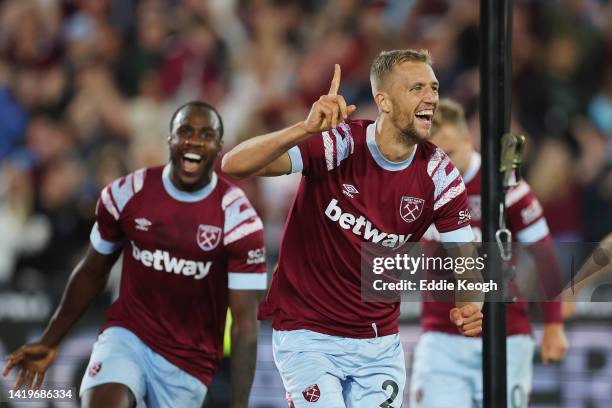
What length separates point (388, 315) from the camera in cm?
489

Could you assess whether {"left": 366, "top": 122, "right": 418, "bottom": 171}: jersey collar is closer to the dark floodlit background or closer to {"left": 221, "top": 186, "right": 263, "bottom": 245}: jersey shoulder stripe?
{"left": 221, "top": 186, "right": 263, "bottom": 245}: jersey shoulder stripe

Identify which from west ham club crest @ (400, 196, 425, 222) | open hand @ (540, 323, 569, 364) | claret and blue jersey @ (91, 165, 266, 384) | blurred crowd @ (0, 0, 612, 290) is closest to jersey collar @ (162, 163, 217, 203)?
claret and blue jersey @ (91, 165, 266, 384)

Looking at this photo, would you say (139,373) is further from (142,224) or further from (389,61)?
(389,61)

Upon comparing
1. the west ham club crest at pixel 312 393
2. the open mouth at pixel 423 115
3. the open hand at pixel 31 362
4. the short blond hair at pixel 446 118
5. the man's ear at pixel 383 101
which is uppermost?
the short blond hair at pixel 446 118

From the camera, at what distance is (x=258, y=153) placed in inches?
165

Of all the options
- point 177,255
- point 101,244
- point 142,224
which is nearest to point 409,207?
point 177,255

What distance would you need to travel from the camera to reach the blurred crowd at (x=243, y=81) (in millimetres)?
8398

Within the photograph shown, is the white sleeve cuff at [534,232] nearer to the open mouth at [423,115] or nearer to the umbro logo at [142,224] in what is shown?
the open mouth at [423,115]

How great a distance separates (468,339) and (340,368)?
6.44 feet

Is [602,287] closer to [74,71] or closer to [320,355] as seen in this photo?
[320,355]

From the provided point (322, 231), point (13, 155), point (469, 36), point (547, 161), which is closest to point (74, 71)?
point (13, 155)

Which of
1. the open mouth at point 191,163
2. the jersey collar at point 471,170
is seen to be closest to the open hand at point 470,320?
the open mouth at point 191,163

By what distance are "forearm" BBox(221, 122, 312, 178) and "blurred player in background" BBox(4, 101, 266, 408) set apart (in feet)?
4.03

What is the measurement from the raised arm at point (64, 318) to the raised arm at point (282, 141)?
5.09 ft
